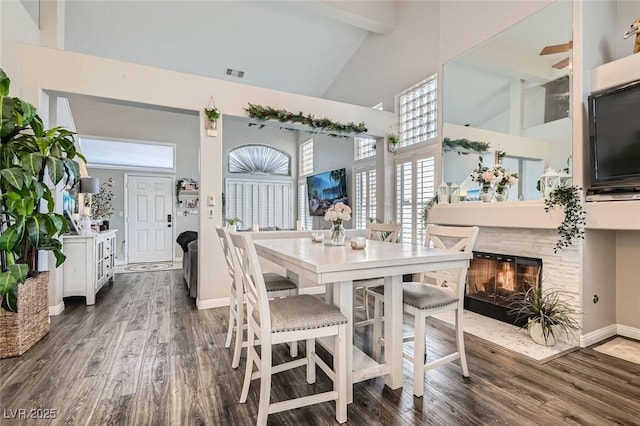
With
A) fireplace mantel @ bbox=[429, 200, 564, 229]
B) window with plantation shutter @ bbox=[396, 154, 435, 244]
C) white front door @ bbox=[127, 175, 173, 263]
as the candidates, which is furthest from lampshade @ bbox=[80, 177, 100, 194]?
fireplace mantel @ bbox=[429, 200, 564, 229]

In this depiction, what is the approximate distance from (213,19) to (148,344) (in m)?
5.38

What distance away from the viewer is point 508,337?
293cm

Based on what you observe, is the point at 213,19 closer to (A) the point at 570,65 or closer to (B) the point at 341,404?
(A) the point at 570,65

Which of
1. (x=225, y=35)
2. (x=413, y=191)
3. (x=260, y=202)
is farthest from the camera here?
(x=260, y=202)

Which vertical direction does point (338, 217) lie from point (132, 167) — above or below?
below

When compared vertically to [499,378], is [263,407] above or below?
above

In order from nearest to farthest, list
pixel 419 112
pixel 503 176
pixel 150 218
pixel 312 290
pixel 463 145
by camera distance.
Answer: pixel 503 176 → pixel 463 145 → pixel 312 290 → pixel 419 112 → pixel 150 218

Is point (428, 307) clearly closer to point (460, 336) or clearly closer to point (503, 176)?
point (460, 336)

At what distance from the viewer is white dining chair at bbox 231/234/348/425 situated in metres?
1.63

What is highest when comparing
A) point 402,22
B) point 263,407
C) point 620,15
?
point 402,22

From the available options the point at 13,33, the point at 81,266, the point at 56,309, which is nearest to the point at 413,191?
the point at 81,266

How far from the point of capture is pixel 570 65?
2.86m

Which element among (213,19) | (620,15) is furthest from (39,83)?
(620,15)

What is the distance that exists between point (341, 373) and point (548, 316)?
2186 mm
